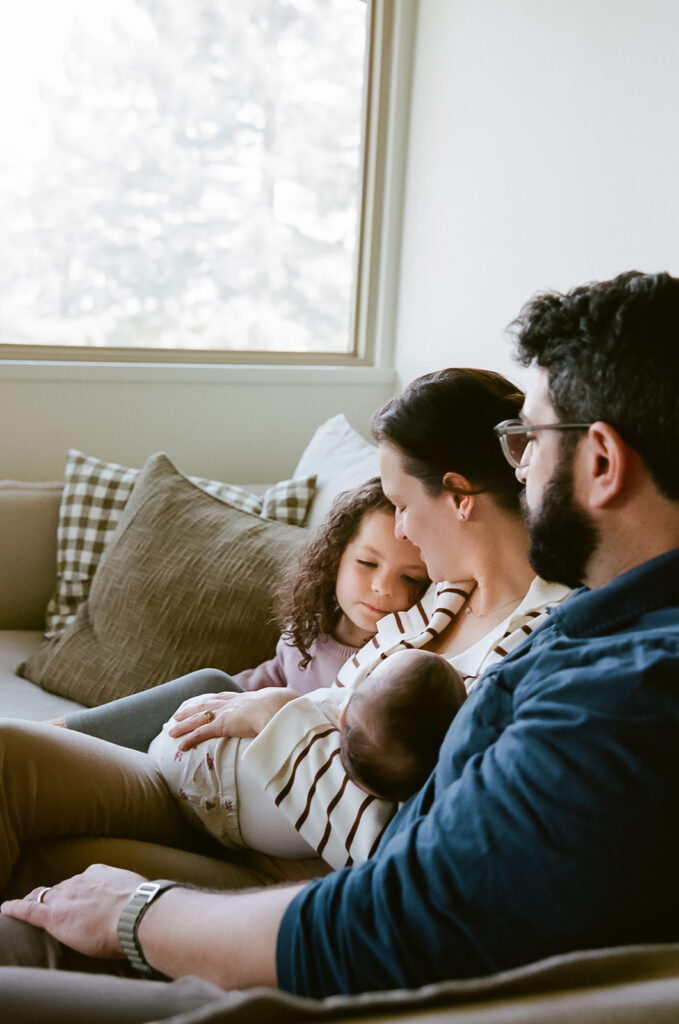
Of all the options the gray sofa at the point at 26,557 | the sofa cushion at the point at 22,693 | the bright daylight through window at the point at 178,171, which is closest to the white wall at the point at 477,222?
the bright daylight through window at the point at 178,171

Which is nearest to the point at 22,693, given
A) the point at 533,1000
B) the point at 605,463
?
the point at 605,463

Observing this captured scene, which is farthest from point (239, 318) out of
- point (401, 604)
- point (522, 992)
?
point (522, 992)

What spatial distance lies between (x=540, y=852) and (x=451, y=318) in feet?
7.27

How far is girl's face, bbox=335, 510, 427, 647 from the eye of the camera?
68.7 inches

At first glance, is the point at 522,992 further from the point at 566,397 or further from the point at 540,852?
the point at 566,397

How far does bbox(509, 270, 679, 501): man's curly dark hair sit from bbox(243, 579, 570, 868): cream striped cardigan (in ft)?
1.00

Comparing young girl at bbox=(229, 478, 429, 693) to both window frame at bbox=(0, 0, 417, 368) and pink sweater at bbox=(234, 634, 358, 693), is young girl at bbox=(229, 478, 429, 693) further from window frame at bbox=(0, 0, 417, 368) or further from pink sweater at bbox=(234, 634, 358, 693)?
window frame at bbox=(0, 0, 417, 368)

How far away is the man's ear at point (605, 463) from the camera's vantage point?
969 mm

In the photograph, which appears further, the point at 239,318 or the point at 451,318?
the point at 239,318

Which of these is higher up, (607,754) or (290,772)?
(607,754)

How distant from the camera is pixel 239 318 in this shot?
10.5ft

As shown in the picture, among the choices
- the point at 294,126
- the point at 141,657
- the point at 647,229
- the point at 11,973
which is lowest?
the point at 141,657

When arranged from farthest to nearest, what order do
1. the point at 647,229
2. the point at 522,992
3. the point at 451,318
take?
1. the point at 451,318
2. the point at 647,229
3. the point at 522,992

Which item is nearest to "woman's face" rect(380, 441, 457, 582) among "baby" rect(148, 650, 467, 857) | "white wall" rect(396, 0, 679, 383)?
"baby" rect(148, 650, 467, 857)
